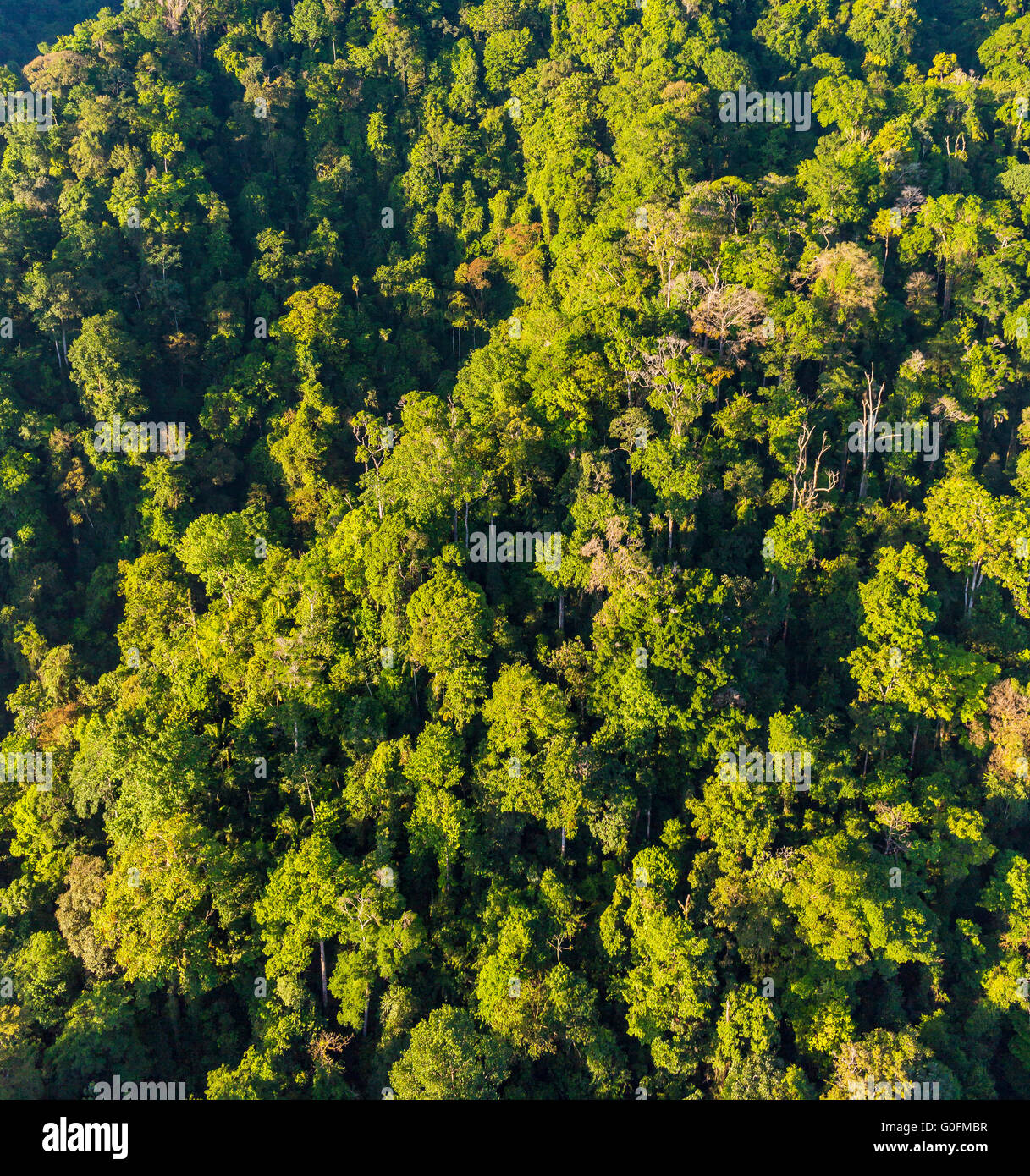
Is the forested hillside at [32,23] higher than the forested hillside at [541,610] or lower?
higher

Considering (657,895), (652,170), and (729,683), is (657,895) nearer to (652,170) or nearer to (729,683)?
(729,683)

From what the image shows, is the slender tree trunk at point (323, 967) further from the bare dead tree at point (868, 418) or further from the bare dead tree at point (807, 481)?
the bare dead tree at point (868, 418)

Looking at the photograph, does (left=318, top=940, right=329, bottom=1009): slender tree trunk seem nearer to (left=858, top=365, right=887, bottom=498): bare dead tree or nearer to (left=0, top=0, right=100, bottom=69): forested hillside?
(left=858, top=365, right=887, bottom=498): bare dead tree

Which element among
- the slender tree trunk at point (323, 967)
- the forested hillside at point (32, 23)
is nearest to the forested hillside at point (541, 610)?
the slender tree trunk at point (323, 967)

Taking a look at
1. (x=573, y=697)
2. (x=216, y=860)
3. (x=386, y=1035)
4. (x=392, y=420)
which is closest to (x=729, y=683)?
(x=573, y=697)

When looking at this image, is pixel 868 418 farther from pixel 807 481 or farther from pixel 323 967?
pixel 323 967

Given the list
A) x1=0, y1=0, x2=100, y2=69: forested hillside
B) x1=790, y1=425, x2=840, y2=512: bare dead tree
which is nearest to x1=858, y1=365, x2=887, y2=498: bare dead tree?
x1=790, y1=425, x2=840, y2=512: bare dead tree

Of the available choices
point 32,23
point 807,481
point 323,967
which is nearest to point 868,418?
point 807,481

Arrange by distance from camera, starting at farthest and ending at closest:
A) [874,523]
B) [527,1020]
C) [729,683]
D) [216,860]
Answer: [874,523] < [729,683] < [216,860] < [527,1020]
